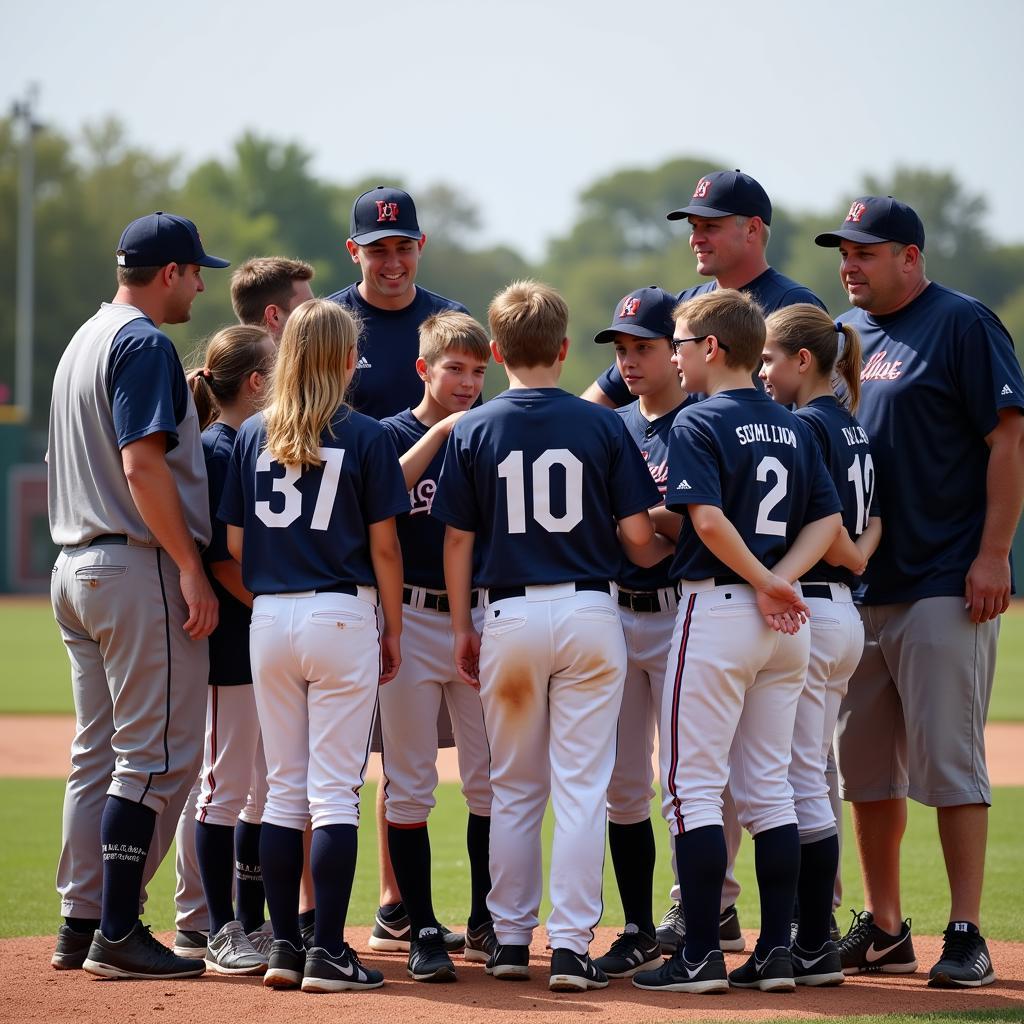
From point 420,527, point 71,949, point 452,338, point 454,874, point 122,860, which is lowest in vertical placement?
point 454,874

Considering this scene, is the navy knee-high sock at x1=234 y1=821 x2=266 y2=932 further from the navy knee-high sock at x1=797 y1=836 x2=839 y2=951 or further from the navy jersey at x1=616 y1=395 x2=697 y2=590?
the navy knee-high sock at x1=797 y1=836 x2=839 y2=951

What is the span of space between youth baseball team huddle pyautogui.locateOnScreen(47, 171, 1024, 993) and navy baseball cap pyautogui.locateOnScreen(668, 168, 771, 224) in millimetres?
353

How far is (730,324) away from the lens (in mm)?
4359

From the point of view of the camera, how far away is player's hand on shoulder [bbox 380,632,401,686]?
4.41m

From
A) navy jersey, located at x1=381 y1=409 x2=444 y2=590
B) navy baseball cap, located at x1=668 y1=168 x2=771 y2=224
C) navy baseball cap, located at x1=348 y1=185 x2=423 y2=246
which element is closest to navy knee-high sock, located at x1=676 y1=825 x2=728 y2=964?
navy jersey, located at x1=381 y1=409 x2=444 y2=590

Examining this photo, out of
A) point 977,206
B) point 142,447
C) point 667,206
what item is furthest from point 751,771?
point 667,206

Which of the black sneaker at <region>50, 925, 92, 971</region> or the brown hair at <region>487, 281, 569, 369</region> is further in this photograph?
the black sneaker at <region>50, 925, 92, 971</region>

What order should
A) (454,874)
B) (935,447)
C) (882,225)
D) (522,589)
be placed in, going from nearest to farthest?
(522,589) → (935,447) → (882,225) → (454,874)

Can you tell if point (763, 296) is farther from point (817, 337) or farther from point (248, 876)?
point (248, 876)

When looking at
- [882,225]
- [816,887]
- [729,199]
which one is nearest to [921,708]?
[816,887]

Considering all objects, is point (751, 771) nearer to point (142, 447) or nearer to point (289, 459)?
point (289, 459)

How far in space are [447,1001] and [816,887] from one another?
3.85 feet

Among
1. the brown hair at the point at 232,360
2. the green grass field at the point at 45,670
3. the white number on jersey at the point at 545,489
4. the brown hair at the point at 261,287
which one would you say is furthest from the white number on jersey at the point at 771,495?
the green grass field at the point at 45,670

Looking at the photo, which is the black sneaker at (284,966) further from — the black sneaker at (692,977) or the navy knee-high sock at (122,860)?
the black sneaker at (692,977)
